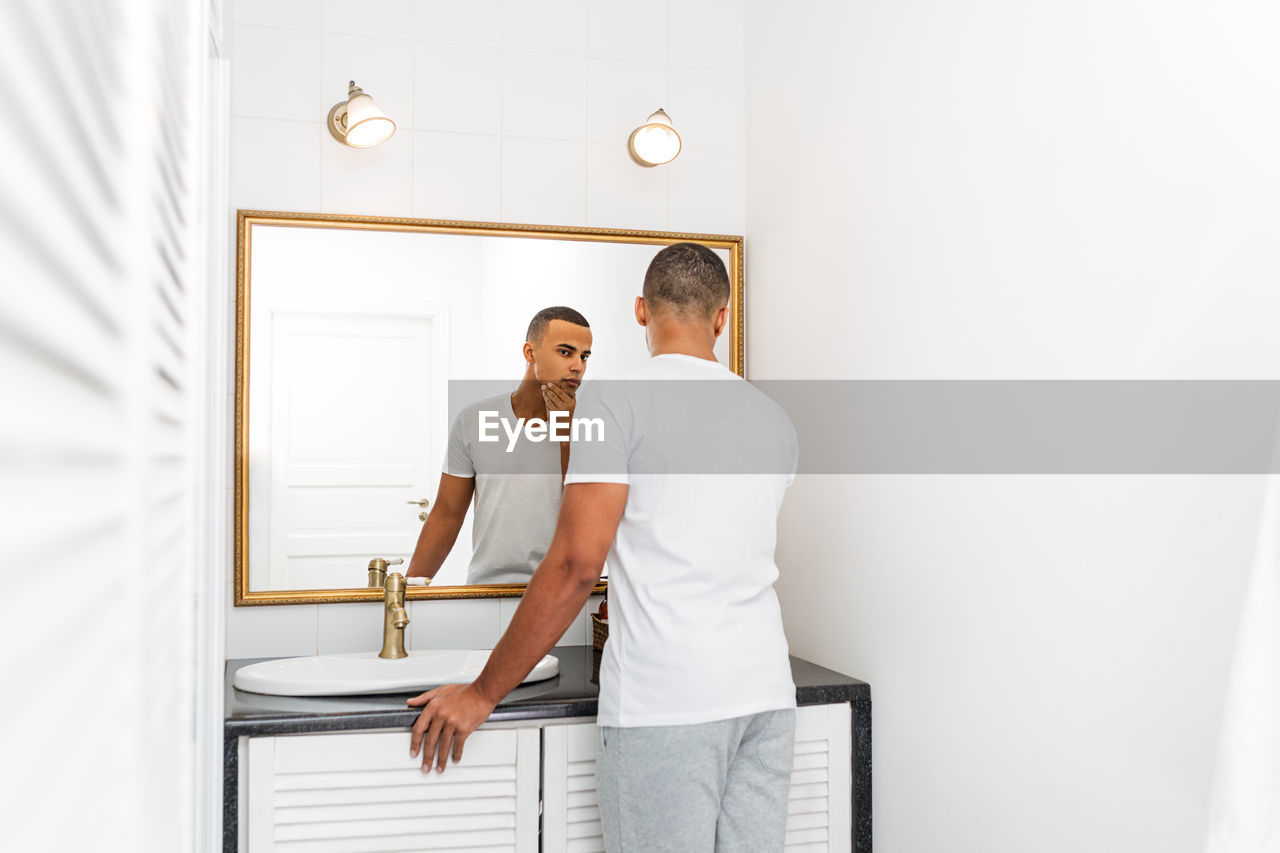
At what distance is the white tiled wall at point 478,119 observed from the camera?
2.24m

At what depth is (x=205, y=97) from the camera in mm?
946

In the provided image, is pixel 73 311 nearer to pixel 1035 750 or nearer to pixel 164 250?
pixel 164 250

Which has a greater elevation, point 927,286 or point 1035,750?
point 927,286

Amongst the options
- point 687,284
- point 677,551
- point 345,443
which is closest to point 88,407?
point 677,551

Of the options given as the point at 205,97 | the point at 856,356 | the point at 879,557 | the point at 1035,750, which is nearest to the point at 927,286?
the point at 856,356

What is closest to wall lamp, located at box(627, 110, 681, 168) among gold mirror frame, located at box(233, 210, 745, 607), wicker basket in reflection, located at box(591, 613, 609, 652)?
gold mirror frame, located at box(233, 210, 745, 607)

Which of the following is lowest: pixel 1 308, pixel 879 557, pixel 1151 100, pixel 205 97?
pixel 879 557

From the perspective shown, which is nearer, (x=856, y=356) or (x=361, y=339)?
(x=856, y=356)

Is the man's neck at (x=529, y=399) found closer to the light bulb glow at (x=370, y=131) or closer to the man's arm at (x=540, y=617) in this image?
the light bulb glow at (x=370, y=131)

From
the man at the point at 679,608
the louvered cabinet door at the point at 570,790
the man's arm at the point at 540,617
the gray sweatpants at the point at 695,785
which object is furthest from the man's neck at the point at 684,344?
the louvered cabinet door at the point at 570,790

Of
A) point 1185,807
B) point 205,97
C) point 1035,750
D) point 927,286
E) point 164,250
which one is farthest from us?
point 927,286

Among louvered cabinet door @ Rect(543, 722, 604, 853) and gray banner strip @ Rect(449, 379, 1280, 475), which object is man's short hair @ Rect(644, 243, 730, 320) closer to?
gray banner strip @ Rect(449, 379, 1280, 475)

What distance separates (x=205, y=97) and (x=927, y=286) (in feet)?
4.01

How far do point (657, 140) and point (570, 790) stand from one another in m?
1.49
